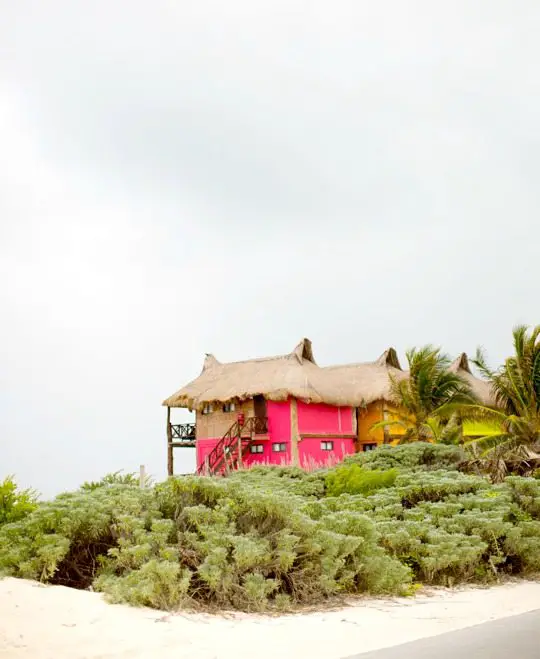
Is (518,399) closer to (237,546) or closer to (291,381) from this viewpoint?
(291,381)

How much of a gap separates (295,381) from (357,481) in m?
13.4

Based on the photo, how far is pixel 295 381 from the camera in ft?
89.8

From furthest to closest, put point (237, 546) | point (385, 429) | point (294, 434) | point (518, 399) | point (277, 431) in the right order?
1. point (385, 429)
2. point (277, 431)
3. point (294, 434)
4. point (518, 399)
5. point (237, 546)

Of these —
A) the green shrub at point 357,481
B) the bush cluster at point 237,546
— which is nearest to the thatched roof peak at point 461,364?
the green shrub at point 357,481

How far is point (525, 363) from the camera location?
21422mm

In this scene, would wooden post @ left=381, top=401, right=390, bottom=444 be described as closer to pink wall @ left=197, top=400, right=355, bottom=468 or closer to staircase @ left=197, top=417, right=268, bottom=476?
pink wall @ left=197, top=400, right=355, bottom=468

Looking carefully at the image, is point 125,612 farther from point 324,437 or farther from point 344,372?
point 344,372

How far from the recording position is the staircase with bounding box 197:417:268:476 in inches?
1079

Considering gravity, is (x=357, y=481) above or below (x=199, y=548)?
above

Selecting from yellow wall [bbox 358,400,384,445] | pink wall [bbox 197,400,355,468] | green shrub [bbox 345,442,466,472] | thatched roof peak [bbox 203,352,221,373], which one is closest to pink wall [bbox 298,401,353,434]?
pink wall [bbox 197,400,355,468]

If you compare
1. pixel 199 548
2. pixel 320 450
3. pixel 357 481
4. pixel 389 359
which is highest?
pixel 389 359

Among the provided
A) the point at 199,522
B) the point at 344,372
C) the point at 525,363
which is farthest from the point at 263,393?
the point at 199,522

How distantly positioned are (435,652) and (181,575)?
2.93 m

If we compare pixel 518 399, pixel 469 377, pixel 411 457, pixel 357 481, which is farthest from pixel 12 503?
pixel 469 377
